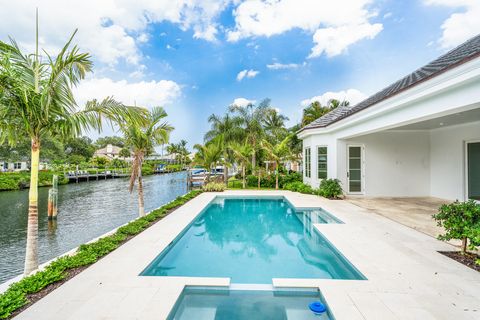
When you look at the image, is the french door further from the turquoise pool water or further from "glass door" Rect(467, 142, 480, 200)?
the turquoise pool water

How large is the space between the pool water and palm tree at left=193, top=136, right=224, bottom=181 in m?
11.5

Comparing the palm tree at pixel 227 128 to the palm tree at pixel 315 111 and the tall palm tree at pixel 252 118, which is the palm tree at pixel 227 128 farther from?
the palm tree at pixel 315 111

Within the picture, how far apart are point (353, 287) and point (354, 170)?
892 centimetres

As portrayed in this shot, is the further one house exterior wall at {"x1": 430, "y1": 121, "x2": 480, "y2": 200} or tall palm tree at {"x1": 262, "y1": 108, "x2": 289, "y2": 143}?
tall palm tree at {"x1": 262, "y1": 108, "x2": 289, "y2": 143}

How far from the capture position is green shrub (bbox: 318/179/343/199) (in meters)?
10.6

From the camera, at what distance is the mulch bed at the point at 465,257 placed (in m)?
3.96

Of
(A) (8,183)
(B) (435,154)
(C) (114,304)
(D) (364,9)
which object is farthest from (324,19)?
(A) (8,183)

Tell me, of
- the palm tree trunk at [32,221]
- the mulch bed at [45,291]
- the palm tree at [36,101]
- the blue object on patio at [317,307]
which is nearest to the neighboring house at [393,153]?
the blue object on patio at [317,307]

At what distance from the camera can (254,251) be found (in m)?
5.46

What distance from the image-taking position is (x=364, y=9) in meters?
12.5

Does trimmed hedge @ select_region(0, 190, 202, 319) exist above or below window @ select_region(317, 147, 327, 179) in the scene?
below

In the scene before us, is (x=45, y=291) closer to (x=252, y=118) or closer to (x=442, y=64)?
(x=442, y=64)

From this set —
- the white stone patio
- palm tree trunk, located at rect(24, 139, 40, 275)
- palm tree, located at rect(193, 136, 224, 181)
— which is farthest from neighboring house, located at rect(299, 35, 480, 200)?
palm tree trunk, located at rect(24, 139, 40, 275)

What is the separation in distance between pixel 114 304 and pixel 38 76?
13.6 feet
